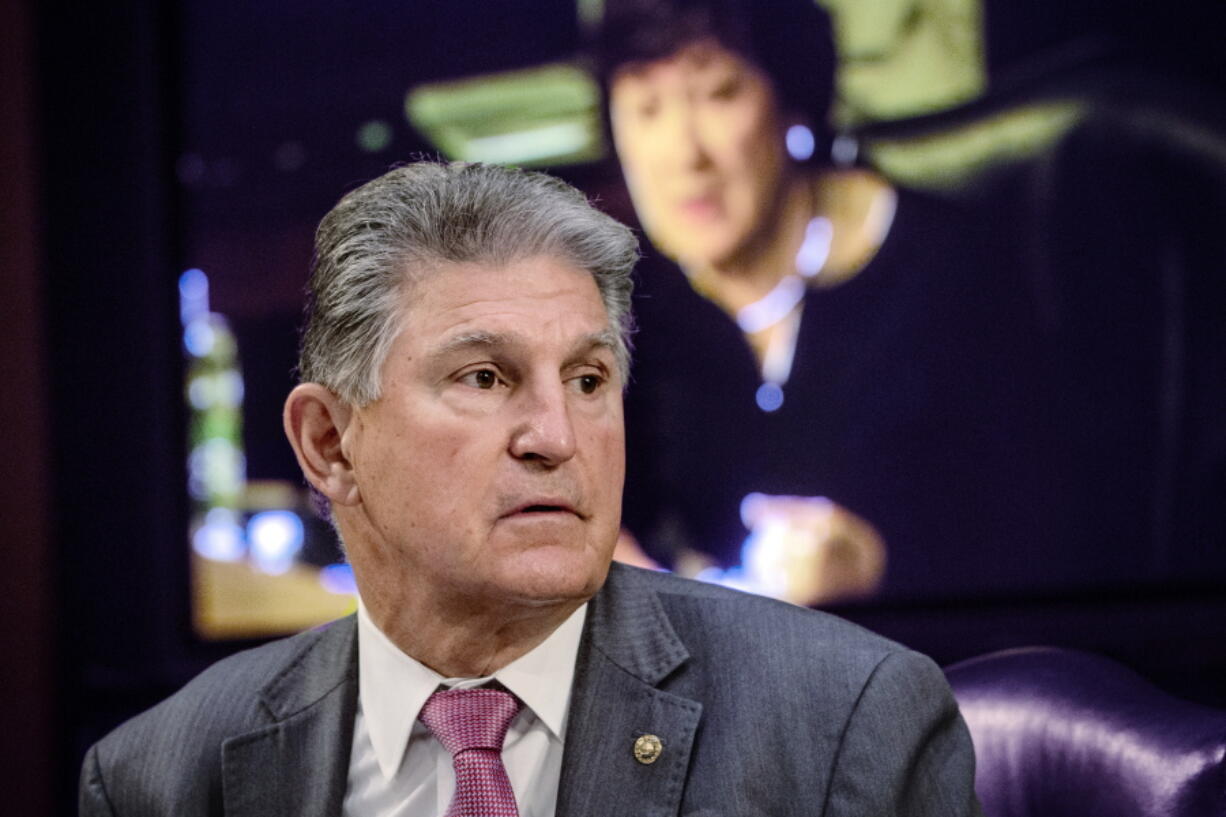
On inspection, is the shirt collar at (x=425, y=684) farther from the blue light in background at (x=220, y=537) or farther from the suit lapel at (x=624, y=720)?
the blue light in background at (x=220, y=537)

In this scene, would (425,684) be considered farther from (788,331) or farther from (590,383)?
(788,331)

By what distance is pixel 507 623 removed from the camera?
153 centimetres

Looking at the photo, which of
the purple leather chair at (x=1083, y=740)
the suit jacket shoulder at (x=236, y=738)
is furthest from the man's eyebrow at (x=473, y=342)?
the purple leather chair at (x=1083, y=740)

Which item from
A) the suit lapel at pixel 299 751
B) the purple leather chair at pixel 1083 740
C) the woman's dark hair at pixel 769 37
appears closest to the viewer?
the purple leather chair at pixel 1083 740

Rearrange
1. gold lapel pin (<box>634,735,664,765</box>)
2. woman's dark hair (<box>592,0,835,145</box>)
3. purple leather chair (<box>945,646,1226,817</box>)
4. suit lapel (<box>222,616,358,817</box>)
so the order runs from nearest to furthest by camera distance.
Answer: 1. purple leather chair (<box>945,646,1226,817</box>)
2. gold lapel pin (<box>634,735,664,765</box>)
3. suit lapel (<box>222,616,358,817</box>)
4. woman's dark hair (<box>592,0,835,145</box>)

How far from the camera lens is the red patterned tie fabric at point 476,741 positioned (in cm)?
146

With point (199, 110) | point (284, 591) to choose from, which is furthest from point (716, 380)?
point (199, 110)

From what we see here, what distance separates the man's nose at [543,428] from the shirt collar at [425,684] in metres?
0.26

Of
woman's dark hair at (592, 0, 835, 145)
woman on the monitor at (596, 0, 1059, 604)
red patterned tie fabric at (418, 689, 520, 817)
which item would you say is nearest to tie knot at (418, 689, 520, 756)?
red patterned tie fabric at (418, 689, 520, 817)

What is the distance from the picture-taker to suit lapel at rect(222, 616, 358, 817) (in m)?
1.60

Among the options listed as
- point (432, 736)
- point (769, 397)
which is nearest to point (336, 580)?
point (769, 397)

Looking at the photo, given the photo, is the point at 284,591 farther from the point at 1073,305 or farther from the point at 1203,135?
the point at 1203,135

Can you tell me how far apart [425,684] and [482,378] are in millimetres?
387

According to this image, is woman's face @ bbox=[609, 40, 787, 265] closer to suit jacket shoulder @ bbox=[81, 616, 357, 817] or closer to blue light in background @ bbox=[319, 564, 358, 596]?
blue light in background @ bbox=[319, 564, 358, 596]
